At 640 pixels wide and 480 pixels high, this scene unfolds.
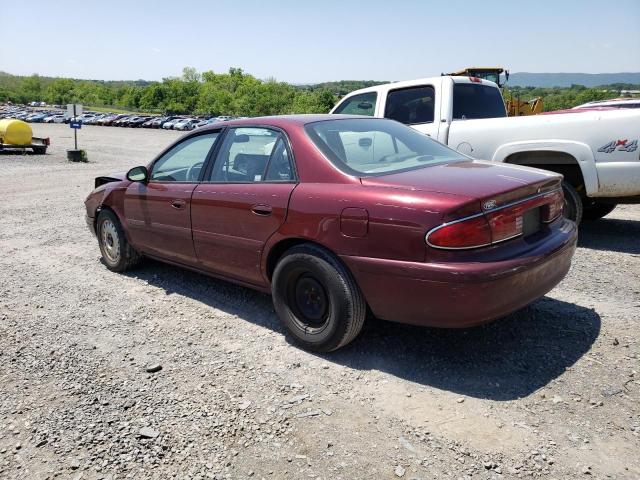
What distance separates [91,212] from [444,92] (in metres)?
4.70

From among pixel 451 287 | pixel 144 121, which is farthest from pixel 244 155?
pixel 144 121

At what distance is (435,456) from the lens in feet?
8.24

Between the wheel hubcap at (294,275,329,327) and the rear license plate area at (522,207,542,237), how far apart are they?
134cm

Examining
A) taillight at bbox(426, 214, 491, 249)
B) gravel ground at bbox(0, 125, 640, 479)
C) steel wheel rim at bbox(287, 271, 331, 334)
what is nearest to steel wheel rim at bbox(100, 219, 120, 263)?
gravel ground at bbox(0, 125, 640, 479)

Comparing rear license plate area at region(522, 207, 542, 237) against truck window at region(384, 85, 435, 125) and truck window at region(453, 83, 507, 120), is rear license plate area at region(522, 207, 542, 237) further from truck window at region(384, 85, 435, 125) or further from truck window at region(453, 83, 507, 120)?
truck window at region(453, 83, 507, 120)

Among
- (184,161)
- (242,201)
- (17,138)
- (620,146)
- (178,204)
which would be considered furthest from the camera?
(17,138)

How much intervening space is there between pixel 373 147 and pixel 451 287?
56.6 inches

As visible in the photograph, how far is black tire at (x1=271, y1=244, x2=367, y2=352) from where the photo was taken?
3.28 metres

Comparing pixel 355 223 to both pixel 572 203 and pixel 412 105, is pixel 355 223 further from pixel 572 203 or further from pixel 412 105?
pixel 412 105

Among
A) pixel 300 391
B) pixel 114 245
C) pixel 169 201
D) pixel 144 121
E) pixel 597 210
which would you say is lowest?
pixel 300 391

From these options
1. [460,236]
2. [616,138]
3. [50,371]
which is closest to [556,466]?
[460,236]

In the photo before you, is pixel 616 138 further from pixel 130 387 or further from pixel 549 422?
pixel 130 387

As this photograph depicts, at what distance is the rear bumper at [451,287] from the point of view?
114 inches

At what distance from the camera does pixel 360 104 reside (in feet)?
25.5
